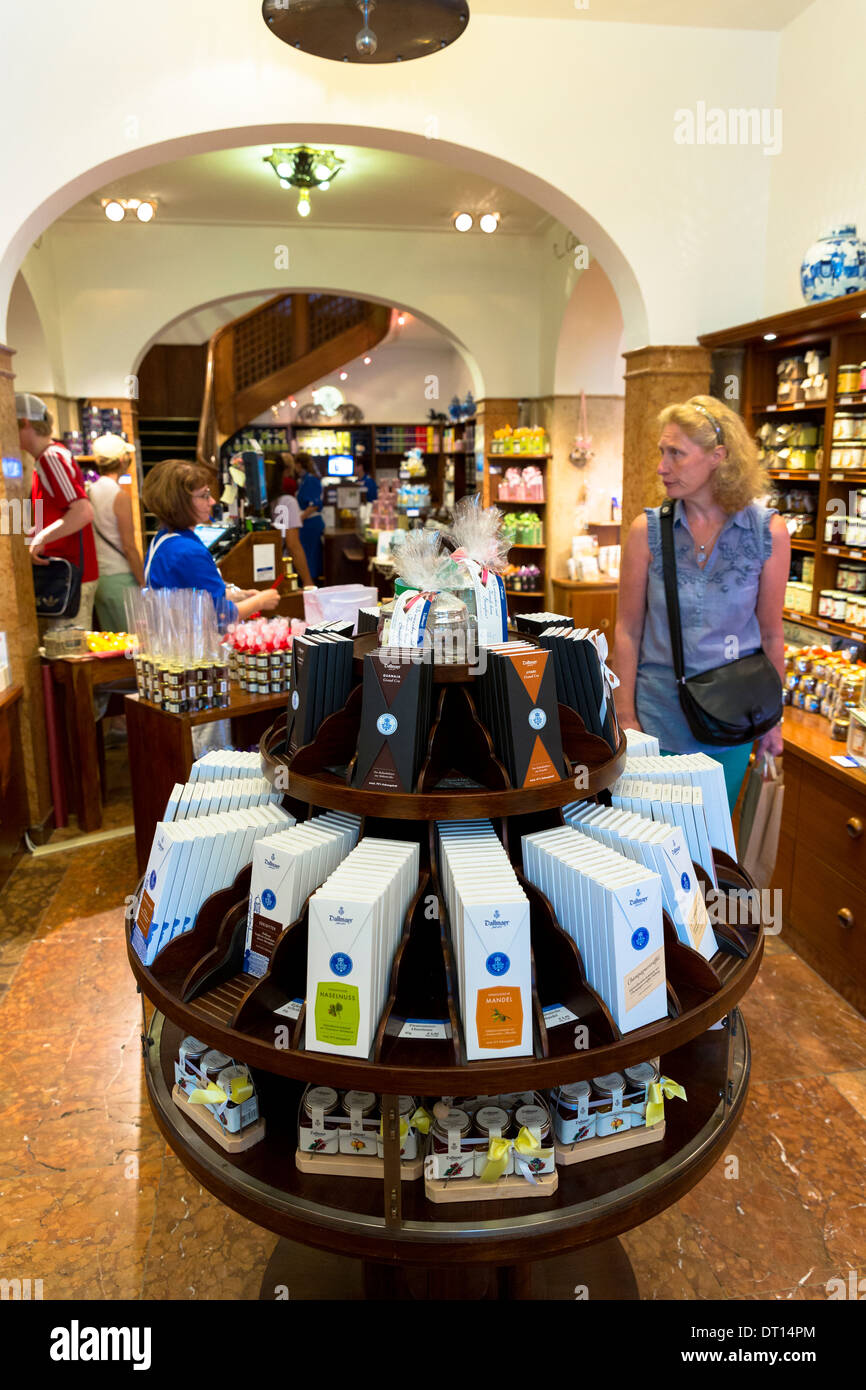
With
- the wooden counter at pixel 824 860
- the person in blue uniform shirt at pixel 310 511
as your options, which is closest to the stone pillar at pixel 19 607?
the wooden counter at pixel 824 860

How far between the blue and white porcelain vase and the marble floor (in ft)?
9.08

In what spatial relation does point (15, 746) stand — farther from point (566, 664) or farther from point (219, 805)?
point (566, 664)

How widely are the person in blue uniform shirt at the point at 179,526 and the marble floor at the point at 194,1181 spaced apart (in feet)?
5.23

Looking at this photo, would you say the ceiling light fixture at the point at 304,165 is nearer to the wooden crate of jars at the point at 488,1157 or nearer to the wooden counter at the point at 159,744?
the wooden counter at the point at 159,744

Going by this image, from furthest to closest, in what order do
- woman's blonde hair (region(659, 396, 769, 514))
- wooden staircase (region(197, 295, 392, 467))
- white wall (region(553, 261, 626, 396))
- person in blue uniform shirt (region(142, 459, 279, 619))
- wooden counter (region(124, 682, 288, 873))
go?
wooden staircase (region(197, 295, 392, 467)) < white wall (region(553, 261, 626, 396)) < person in blue uniform shirt (region(142, 459, 279, 619)) < wooden counter (region(124, 682, 288, 873)) < woman's blonde hair (region(659, 396, 769, 514))

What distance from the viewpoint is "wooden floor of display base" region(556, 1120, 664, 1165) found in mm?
1499

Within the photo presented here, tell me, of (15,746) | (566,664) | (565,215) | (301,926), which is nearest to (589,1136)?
(301,926)

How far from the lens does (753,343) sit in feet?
15.3

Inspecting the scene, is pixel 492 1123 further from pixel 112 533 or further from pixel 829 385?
pixel 112 533

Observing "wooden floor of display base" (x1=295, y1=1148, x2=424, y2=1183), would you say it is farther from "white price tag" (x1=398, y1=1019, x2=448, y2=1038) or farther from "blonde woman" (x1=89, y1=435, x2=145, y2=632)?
"blonde woman" (x1=89, y1=435, x2=145, y2=632)

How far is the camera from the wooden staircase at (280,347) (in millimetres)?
Result: 11273

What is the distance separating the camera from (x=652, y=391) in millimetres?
4754

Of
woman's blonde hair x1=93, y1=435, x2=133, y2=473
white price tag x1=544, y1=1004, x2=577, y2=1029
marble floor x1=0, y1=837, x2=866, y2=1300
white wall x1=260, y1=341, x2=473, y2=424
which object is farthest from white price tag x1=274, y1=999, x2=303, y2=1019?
white wall x1=260, y1=341, x2=473, y2=424

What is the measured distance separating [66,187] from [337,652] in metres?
3.54
